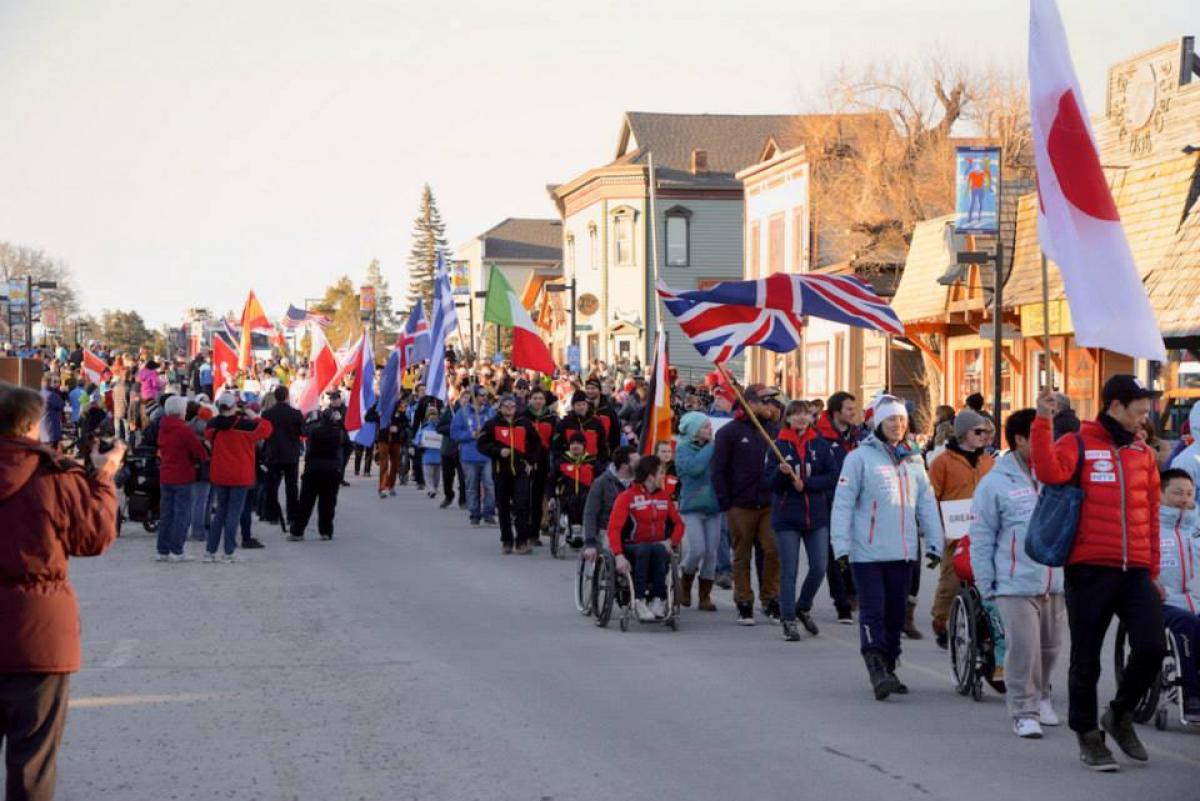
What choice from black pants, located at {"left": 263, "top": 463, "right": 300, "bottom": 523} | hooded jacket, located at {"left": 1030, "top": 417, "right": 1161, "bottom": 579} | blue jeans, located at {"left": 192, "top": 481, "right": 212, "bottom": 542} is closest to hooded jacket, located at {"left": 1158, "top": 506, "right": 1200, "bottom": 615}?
hooded jacket, located at {"left": 1030, "top": 417, "right": 1161, "bottom": 579}

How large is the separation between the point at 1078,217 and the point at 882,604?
3.07m

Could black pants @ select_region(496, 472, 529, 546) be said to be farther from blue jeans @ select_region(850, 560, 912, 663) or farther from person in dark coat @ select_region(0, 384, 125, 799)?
person in dark coat @ select_region(0, 384, 125, 799)

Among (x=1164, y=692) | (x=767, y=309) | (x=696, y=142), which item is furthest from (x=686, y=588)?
(x=696, y=142)

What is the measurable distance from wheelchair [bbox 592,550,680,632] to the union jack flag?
4092 millimetres

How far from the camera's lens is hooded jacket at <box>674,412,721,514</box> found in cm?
1539

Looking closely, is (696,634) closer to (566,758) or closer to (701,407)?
(566,758)

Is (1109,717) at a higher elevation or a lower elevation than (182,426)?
lower

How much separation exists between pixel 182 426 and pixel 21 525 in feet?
42.7

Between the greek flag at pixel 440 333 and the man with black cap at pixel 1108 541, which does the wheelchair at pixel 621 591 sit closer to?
the man with black cap at pixel 1108 541

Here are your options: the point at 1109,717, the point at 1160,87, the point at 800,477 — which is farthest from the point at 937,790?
the point at 1160,87

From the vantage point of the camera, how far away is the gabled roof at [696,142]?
69.1 m

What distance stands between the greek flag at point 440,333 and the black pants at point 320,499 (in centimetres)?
370

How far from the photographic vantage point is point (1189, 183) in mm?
26281

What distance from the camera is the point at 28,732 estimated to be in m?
6.41
